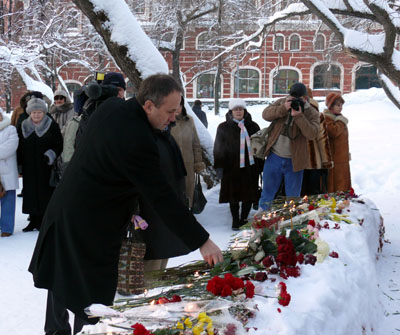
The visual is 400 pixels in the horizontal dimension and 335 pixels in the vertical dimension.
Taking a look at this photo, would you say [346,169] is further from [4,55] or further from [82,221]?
[4,55]

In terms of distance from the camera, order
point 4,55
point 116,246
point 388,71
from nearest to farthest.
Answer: point 116,246
point 388,71
point 4,55

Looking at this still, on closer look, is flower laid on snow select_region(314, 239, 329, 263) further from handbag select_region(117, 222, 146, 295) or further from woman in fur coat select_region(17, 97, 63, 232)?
woman in fur coat select_region(17, 97, 63, 232)

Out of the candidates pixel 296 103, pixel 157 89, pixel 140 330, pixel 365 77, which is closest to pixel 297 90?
pixel 296 103

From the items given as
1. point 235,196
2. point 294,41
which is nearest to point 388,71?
point 235,196

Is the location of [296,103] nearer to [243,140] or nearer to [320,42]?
[243,140]

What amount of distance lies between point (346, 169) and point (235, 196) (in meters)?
1.53

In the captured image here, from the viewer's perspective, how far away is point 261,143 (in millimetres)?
6730

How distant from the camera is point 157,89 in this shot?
2.75 metres

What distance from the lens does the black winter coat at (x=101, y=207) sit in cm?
267

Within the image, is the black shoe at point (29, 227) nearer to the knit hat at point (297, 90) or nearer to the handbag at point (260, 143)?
the handbag at point (260, 143)

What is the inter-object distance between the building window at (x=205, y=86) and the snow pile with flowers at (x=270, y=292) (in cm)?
4012

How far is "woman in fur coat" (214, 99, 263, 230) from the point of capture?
7270 mm

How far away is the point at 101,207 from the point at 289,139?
4.00 meters

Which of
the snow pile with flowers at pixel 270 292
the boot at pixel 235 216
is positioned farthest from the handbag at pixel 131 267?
the boot at pixel 235 216
